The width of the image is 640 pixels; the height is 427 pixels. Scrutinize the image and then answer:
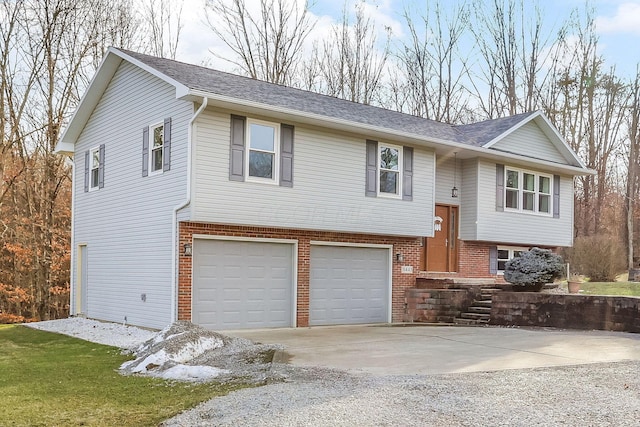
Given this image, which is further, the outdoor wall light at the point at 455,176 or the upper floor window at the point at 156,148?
the outdoor wall light at the point at 455,176

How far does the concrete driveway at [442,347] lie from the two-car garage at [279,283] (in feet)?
1.82

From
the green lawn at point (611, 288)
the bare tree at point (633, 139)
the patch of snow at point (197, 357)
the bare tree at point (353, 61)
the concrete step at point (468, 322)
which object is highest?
the bare tree at point (353, 61)

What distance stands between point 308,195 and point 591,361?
271 inches

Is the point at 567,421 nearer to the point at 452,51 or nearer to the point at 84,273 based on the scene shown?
the point at 84,273

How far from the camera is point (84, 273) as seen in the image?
16891 millimetres

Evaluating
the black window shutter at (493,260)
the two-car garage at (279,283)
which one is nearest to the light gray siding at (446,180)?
the black window shutter at (493,260)

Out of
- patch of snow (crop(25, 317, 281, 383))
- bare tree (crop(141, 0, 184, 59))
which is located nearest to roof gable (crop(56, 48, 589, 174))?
patch of snow (crop(25, 317, 281, 383))

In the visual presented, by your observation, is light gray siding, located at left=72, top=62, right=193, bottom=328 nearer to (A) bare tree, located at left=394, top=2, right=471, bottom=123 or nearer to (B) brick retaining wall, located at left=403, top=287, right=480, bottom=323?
(B) brick retaining wall, located at left=403, top=287, right=480, bottom=323

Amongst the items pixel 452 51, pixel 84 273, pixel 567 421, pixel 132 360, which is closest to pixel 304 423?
pixel 567 421

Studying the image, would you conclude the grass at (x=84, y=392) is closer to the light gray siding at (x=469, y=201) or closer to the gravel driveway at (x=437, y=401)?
the gravel driveway at (x=437, y=401)

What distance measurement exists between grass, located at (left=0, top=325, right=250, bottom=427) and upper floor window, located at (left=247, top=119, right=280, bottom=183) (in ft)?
15.2

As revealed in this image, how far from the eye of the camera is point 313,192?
14.0 metres

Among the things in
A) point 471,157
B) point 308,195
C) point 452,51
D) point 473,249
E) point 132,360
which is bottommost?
point 132,360

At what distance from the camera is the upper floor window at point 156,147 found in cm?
1359
